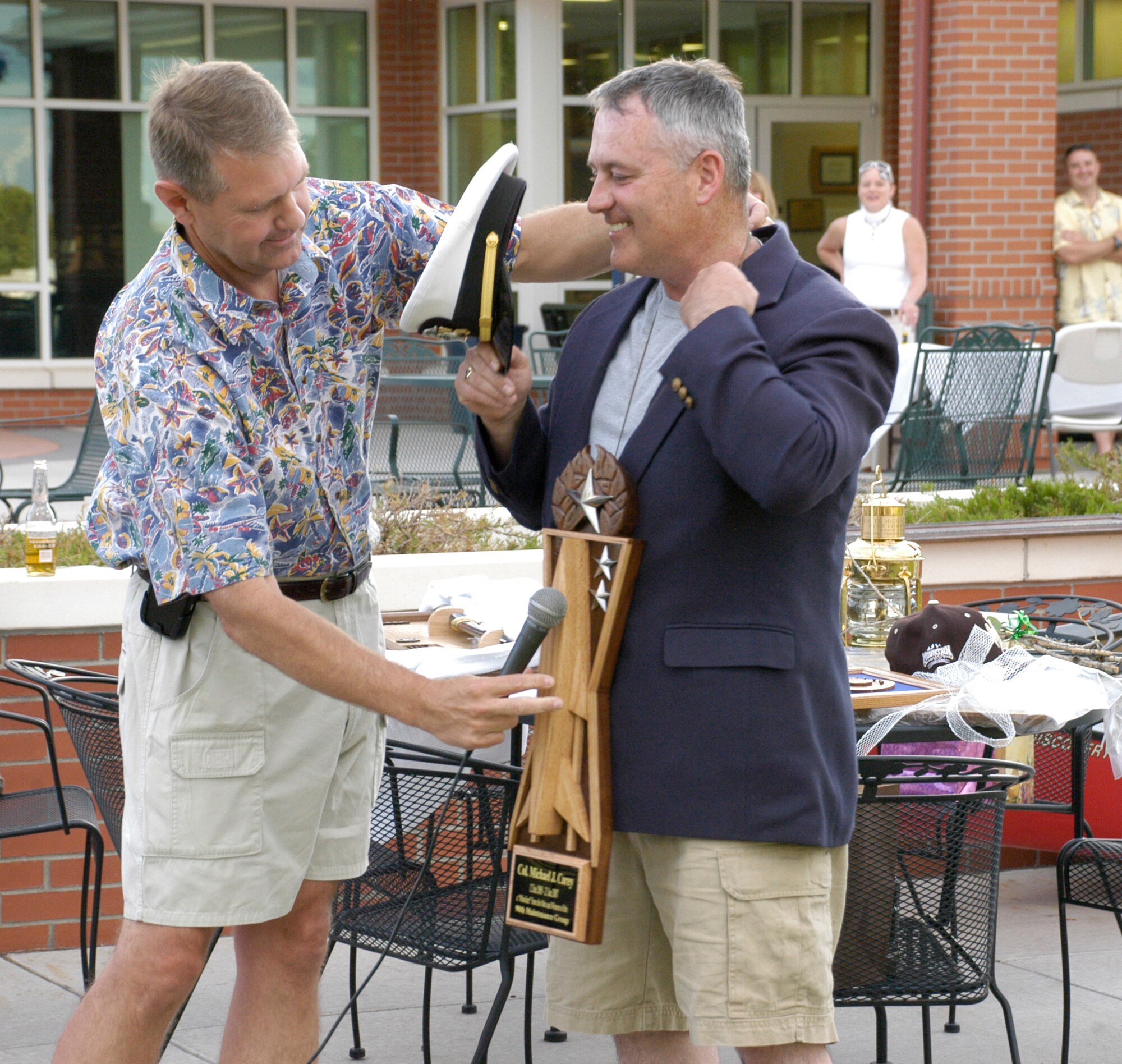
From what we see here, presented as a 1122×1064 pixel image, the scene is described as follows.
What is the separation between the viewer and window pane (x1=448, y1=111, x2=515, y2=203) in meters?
14.1

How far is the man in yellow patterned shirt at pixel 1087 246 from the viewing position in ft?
39.5

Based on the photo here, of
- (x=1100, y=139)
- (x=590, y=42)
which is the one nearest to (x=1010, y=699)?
(x=590, y=42)

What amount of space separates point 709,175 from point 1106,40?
15.6 metres

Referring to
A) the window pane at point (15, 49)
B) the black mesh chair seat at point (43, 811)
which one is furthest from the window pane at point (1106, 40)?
the black mesh chair seat at point (43, 811)

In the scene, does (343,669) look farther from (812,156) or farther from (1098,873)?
(812,156)

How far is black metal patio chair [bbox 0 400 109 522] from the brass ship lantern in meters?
4.54

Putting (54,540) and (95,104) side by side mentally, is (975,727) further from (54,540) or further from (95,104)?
(95,104)

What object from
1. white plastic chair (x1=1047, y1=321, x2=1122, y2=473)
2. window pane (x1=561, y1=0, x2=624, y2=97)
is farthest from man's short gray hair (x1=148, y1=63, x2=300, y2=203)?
window pane (x1=561, y1=0, x2=624, y2=97)

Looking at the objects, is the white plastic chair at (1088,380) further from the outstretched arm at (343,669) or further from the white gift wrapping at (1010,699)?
the outstretched arm at (343,669)

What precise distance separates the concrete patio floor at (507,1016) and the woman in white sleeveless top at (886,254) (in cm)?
685

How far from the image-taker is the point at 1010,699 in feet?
11.7

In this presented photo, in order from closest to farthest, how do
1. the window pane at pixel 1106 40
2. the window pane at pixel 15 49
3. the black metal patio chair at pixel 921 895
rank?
the black metal patio chair at pixel 921 895 < the window pane at pixel 15 49 < the window pane at pixel 1106 40

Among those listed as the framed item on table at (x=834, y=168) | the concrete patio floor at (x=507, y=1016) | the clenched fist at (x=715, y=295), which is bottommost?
the concrete patio floor at (x=507, y=1016)

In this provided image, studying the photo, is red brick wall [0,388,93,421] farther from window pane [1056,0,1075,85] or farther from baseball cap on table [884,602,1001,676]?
baseball cap on table [884,602,1001,676]
